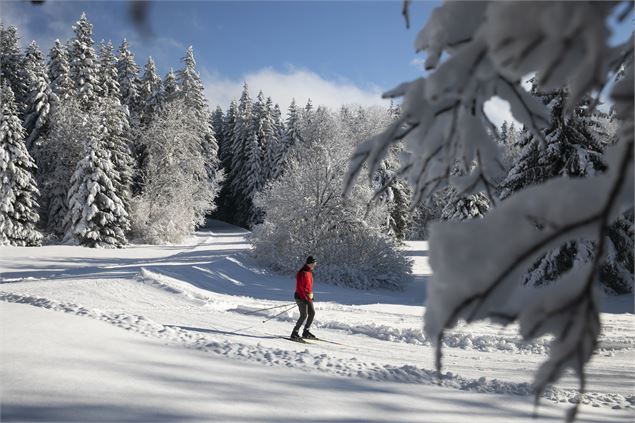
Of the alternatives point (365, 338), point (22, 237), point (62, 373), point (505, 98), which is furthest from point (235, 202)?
point (505, 98)

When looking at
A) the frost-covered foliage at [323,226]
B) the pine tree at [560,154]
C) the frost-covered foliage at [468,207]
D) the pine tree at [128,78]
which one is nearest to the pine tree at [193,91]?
the pine tree at [128,78]

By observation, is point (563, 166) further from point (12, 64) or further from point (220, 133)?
point (220, 133)

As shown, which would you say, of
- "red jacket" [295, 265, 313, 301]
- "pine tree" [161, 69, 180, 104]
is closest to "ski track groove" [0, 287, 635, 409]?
"red jacket" [295, 265, 313, 301]

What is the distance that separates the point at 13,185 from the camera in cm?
2598

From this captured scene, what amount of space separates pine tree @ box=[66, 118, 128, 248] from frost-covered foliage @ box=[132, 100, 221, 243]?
3.77 meters

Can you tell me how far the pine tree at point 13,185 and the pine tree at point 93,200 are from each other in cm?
218

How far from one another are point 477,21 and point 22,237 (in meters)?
30.9

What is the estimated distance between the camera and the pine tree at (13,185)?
83.0 ft

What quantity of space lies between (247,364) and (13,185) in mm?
26699

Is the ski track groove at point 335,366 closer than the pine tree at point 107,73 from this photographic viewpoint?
Yes

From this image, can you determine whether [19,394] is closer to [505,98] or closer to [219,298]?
[505,98]

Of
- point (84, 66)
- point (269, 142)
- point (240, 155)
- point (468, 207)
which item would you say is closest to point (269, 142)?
point (269, 142)

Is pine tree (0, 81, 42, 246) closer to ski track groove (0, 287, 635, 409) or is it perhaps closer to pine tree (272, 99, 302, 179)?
ski track groove (0, 287, 635, 409)

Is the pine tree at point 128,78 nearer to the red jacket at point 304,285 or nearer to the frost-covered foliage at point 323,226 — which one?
the frost-covered foliage at point 323,226
